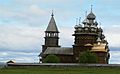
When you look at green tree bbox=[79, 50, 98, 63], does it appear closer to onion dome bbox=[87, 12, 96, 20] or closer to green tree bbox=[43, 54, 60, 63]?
green tree bbox=[43, 54, 60, 63]

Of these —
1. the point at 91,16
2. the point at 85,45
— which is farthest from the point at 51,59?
the point at 91,16

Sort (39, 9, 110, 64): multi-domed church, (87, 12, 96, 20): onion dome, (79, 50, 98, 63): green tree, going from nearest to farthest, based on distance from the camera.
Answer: (79, 50, 98, 63): green tree < (39, 9, 110, 64): multi-domed church < (87, 12, 96, 20): onion dome

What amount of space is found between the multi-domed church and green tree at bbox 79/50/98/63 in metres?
3.21

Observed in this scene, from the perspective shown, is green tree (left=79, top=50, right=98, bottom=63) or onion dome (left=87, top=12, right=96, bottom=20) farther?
onion dome (left=87, top=12, right=96, bottom=20)

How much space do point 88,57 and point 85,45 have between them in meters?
7.66

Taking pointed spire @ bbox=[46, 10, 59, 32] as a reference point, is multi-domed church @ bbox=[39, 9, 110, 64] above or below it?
below

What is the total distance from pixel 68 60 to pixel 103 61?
36.9 feet

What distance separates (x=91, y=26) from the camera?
108 meters

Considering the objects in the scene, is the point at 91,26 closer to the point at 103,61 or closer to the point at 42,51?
the point at 103,61

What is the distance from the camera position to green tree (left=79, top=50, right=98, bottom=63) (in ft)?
320

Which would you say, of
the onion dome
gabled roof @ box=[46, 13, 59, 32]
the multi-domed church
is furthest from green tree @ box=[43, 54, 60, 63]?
the onion dome

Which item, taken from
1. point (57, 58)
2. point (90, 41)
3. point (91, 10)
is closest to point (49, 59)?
point (57, 58)

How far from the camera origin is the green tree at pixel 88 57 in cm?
9756

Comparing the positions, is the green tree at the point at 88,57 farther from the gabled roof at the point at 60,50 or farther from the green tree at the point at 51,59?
the gabled roof at the point at 60,50
